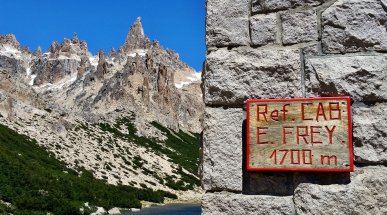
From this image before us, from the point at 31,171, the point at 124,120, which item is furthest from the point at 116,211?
the point at 124,120

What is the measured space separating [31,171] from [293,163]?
106 feet

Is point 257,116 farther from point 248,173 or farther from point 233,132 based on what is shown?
point 248,173

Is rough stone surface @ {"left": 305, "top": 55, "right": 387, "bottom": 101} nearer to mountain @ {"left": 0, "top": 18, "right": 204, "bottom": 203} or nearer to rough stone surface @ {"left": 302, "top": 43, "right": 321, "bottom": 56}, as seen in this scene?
rough stone surface @ {"left": 302, "top": 43, "right": 321, "bottom": 56}

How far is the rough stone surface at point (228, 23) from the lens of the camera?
12.9 feet

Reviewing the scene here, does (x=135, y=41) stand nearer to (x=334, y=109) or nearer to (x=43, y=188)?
(x=43, y=188)

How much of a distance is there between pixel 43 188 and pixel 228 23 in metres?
29.7

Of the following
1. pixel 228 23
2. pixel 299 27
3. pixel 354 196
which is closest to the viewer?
pixel 354 196

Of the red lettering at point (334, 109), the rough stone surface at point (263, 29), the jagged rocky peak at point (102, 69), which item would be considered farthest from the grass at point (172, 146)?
the red lettering at point (334, 109)

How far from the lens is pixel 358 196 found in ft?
11.1

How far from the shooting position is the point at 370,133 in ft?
11.3

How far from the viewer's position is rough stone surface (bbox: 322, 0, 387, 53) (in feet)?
11.7

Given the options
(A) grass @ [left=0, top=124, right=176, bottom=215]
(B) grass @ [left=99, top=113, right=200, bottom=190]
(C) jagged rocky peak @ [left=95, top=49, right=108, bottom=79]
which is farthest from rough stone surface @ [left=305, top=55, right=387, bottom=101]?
(C) jagged rocky peak @ [left=95, top=49, right=108, bottom=79]

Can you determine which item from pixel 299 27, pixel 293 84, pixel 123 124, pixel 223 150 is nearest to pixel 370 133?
pixel 293 84

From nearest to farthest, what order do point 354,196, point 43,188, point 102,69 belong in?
Result: point 354,196, point 43,188, point 102,69
